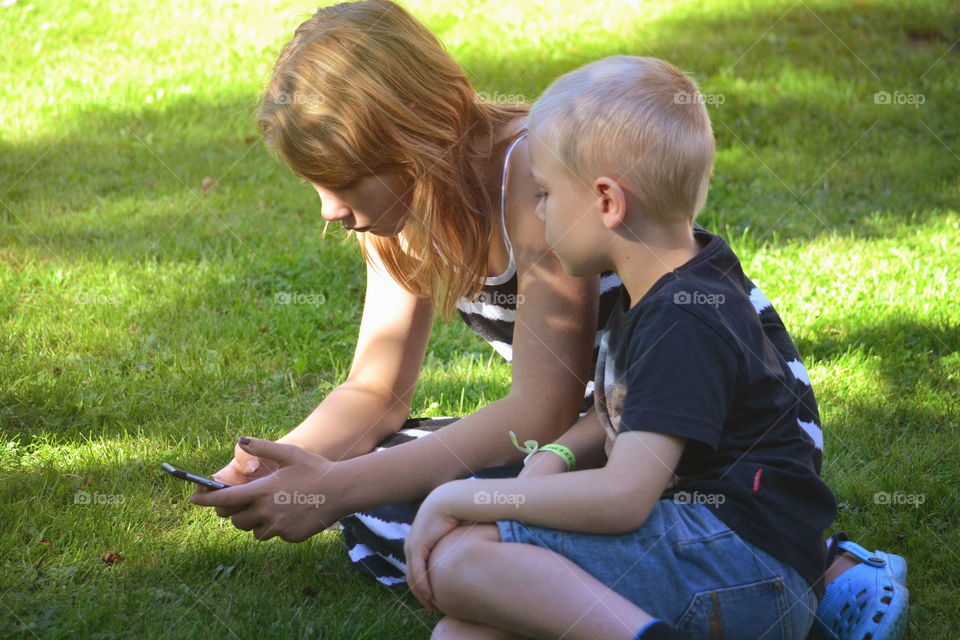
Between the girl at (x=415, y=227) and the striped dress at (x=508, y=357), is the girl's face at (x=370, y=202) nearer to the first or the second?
the girl at (x=415, y=227)

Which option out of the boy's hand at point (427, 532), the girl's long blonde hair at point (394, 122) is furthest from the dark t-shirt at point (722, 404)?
the girl's long blonde hair at point (394, 122)

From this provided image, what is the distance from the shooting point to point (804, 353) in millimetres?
3857

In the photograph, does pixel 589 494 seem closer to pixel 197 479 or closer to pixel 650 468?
pixel 650 468

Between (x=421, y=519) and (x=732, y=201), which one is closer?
(x=421, y=519)

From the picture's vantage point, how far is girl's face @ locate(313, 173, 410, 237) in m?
2.37

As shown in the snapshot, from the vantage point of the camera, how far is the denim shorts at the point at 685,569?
189 cm

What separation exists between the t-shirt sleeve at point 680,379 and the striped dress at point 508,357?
50 centimetres

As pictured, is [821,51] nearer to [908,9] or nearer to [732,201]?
[908,9]

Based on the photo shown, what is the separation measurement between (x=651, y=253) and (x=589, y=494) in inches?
19.3

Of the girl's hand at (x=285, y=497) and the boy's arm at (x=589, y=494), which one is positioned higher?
the boy's arm at (x=589, y=494)

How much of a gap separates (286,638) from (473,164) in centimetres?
116

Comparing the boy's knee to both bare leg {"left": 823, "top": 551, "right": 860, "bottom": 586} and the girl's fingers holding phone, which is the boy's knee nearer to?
the girl's fingers holding phone

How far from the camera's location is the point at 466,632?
198 cm

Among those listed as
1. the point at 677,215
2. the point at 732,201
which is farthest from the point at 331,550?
the point at 732,201
